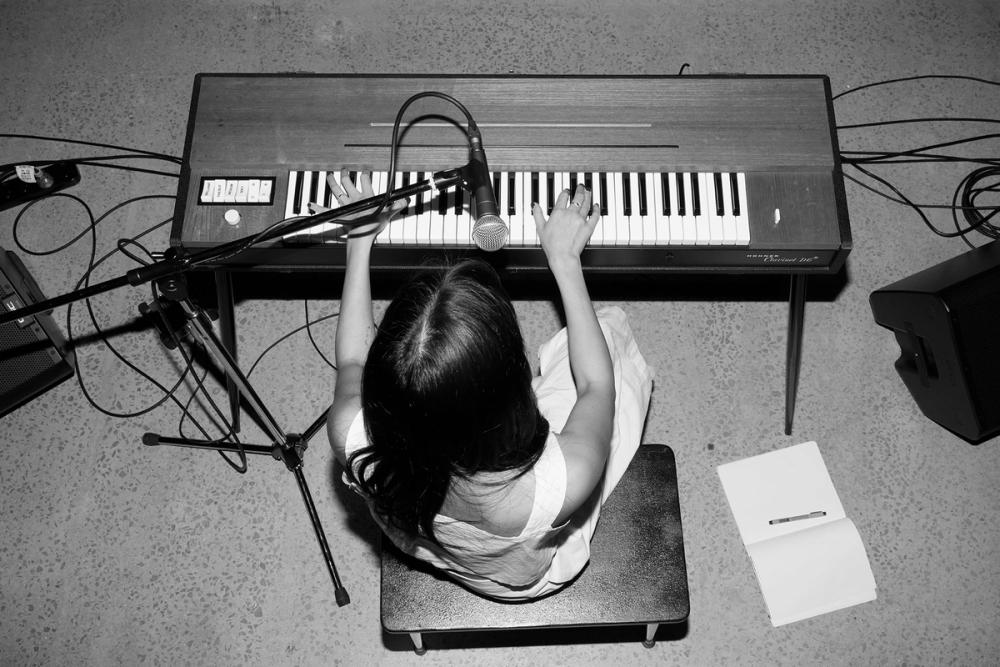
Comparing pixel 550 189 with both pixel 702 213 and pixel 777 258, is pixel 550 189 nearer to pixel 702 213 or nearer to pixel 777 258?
→ pixel 702 213

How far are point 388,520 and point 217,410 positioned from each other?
3.73ft

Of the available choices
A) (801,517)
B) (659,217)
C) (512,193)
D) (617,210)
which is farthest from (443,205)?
(801,517)

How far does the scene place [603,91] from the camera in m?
2.13

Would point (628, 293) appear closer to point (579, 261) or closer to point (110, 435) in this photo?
point (579, 261)

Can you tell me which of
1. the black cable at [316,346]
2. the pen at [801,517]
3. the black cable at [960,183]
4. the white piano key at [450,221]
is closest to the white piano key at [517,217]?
the white piano key at [450,221]

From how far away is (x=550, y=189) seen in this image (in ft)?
6.73

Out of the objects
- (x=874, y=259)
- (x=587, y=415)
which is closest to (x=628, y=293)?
(x=874, y=259)

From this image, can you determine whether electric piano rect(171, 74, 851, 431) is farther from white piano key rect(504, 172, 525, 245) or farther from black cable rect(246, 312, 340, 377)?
black cable rect(246, 312, 340, 377)

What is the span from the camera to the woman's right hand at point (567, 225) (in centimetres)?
193

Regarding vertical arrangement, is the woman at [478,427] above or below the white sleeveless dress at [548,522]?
above

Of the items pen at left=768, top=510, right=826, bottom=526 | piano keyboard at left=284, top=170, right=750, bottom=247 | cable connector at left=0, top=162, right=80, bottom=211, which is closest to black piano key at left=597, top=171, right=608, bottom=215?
piano keyboard at left=284, top=170, right=750, bottom=247

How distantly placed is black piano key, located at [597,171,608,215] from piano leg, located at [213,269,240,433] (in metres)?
1.03

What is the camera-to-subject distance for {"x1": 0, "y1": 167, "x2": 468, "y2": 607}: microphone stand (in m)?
1.51

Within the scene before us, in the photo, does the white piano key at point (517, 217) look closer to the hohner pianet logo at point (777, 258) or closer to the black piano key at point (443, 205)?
the black piano key at point (443, 205)
